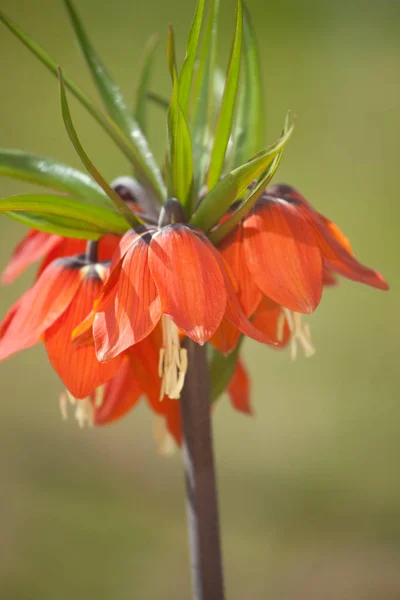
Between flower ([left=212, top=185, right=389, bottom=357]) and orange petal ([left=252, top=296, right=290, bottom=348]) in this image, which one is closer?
flower ([left=212, top=185, right=389, bottom=357])

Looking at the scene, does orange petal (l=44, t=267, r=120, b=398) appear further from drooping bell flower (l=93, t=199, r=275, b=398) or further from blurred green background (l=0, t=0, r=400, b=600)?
blurred green background (l=0, t=0, r=400, b=600)

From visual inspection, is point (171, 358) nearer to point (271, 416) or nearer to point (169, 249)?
point (169, 249)

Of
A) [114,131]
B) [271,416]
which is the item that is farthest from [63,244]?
[271,416]

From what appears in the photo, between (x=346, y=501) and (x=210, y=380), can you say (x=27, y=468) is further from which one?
(x=210, y=380)

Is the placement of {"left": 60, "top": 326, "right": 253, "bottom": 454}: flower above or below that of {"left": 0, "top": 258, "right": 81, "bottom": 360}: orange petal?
below

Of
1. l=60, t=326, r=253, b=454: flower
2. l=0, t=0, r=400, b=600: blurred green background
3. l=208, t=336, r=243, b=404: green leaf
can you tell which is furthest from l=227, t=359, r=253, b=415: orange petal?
l=0, t=0, r=400, b=600: blurred green background

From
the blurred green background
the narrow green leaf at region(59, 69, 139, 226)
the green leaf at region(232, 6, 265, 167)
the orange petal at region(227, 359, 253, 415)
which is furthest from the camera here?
the blurred green background
